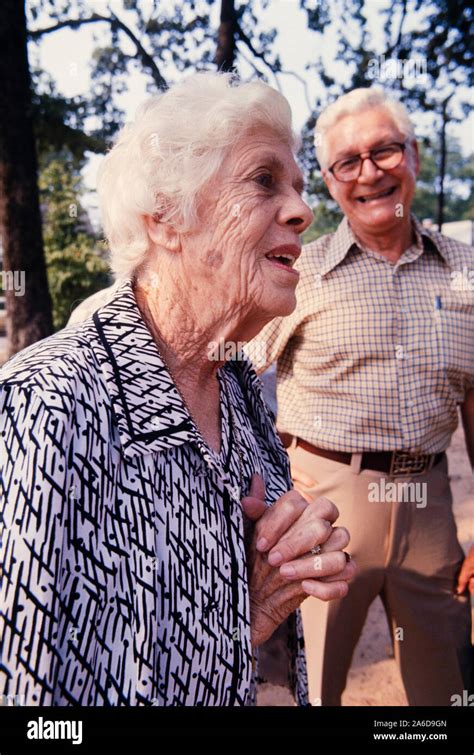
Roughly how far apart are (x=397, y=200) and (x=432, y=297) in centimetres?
40

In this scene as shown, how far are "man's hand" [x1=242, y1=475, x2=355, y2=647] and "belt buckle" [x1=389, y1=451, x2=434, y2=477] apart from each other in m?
0.93

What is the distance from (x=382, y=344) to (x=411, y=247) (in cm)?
44

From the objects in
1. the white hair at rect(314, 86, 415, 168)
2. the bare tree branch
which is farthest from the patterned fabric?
the bare tree branch

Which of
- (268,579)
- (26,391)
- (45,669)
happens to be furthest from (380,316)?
(45,669)

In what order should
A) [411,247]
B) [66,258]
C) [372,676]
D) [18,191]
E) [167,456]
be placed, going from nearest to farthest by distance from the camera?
[167,456] < [411,247] < [372,676] < [18,191] < [66,258]

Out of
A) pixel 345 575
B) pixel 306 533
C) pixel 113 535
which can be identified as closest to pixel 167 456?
pixel 113 535

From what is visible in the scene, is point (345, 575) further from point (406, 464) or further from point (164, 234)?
point (406, 464)

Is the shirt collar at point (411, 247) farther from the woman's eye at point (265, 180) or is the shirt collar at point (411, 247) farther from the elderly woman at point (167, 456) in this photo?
the woman's eye at point (265, 180)

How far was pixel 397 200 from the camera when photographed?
2.26 m

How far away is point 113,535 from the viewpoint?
1.03 m

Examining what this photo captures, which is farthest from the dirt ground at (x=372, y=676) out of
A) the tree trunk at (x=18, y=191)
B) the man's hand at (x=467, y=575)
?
the tree trunk at (x=18, y=191)

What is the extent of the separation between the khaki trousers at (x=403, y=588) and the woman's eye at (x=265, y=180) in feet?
4.03

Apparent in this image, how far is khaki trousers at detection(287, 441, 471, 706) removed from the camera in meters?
2.23

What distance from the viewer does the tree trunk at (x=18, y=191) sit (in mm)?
4621
